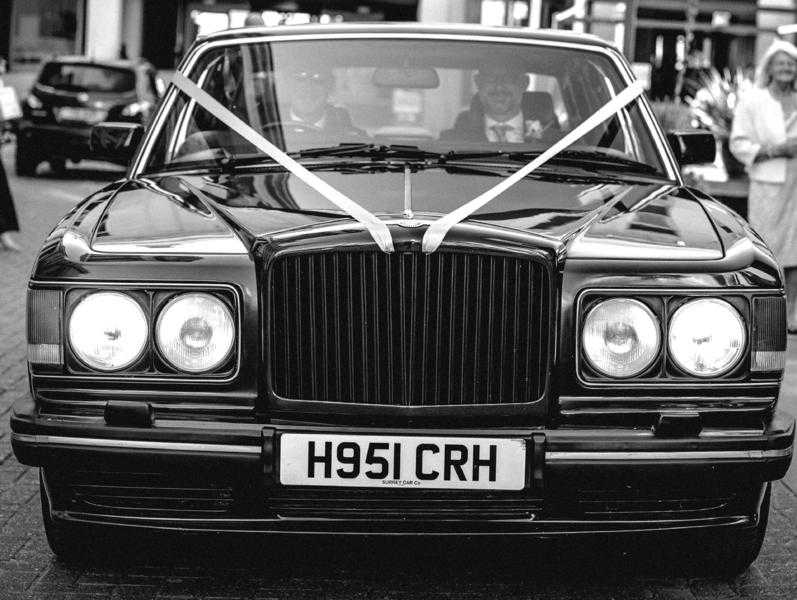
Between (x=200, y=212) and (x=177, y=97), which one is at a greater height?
(x=177, y=97)

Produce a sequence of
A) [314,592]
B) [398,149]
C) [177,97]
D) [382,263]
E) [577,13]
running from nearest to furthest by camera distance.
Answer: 1. [382,263]
2. [314,592]
3. [398,149]
4. [177,97]
5. [577,13]

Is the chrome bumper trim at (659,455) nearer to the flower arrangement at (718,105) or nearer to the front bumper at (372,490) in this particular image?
the front bumper at (372,490)

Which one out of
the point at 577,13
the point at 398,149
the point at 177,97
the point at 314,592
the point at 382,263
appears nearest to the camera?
the point at 382,263

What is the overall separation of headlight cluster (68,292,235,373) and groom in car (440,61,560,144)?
1518mm

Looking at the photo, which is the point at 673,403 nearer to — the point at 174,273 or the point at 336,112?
the point at 174,273

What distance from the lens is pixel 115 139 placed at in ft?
17.5

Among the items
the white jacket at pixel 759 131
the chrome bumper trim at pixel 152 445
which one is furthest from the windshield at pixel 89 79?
the chrome bumper trim at pixel 152 445

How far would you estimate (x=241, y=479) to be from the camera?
3529 millimetres

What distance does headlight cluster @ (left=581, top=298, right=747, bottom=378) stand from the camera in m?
3.61

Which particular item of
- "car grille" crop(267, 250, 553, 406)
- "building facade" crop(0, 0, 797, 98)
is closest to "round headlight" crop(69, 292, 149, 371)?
"car grille" crop(267, 250, 553, 406)

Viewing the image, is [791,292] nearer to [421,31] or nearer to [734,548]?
[421,31]

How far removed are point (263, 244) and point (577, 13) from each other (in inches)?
509

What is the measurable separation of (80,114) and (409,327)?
16.0 metres

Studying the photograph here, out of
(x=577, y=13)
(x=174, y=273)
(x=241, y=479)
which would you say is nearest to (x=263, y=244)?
(x=174, y=273)
